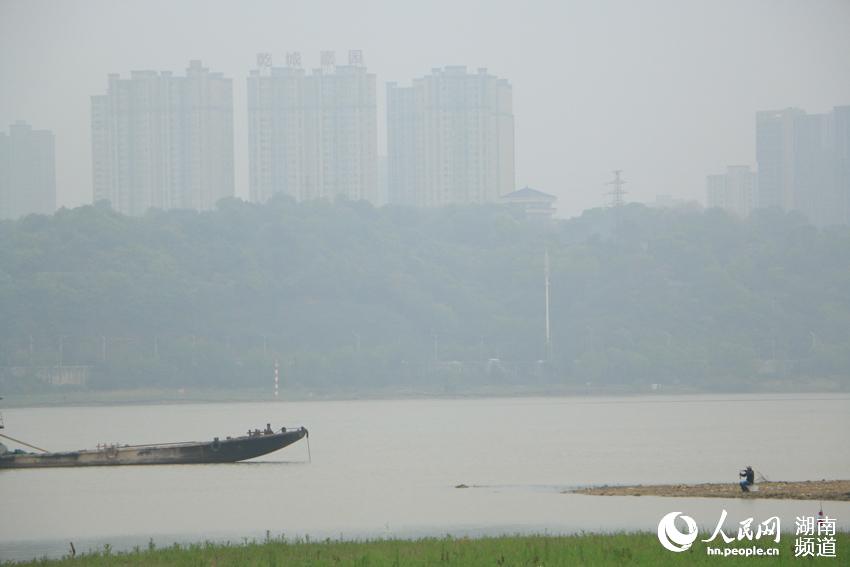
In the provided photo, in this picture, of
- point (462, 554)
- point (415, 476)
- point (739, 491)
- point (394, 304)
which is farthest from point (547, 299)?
point (462, 554)

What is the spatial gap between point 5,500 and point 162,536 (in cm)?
1461

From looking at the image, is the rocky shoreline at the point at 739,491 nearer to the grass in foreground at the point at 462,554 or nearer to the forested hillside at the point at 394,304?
the grass in foreground at the point at 462,554

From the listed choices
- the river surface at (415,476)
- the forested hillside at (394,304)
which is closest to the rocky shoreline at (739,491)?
the river surface at (415,476)

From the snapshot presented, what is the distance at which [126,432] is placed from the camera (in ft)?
322

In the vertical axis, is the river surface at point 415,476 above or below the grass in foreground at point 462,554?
below

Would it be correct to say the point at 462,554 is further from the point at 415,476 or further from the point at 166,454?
the point at 166,454

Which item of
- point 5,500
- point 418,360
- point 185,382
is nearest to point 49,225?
point 185,382

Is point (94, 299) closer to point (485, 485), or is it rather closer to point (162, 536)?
point (485, 485)

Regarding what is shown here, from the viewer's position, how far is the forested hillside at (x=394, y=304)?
141 meters

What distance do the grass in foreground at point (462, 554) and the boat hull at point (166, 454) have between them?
26037mm

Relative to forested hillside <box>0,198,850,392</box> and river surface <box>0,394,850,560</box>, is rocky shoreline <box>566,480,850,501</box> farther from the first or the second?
forested hillside <box>0,198,850,392</box>

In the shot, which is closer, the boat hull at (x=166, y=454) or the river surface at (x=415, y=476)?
the river surface at (x=415, y=476)

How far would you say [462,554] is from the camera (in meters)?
30.8

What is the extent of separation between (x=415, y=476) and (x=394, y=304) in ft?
317
